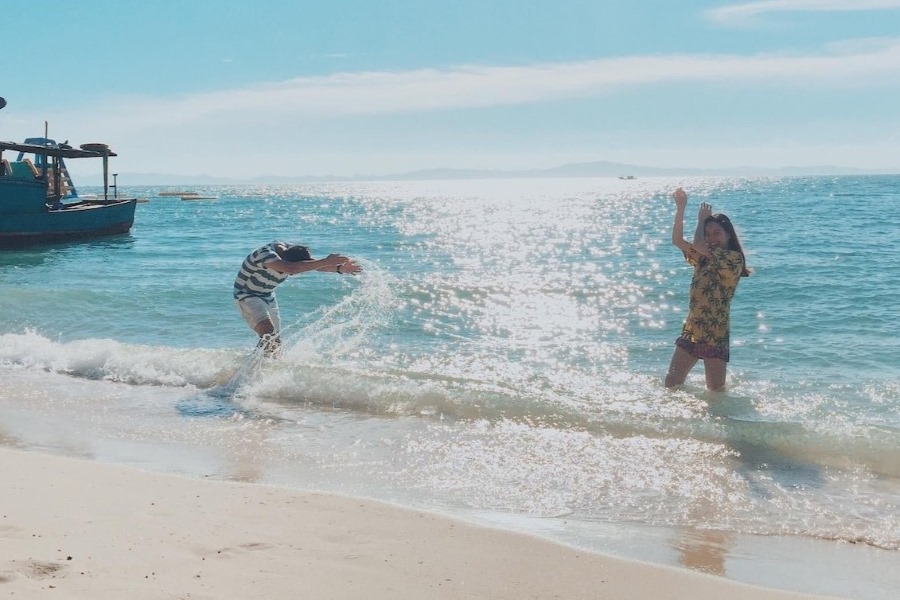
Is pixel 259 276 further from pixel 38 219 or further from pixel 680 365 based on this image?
pixel 38 219

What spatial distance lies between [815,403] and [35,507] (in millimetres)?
7063

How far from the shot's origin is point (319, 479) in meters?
5.61

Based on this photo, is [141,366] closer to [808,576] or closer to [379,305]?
[379,305]

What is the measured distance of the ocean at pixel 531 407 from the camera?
5.05 meters

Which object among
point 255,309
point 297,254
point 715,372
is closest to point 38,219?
point 255,309

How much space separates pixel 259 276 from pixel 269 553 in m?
4.91

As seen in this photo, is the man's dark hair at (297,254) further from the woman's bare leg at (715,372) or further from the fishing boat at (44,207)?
the fishing boat at (44,207)

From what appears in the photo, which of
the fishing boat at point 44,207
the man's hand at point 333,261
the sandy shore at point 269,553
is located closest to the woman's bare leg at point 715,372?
the man's hand at point 333,261

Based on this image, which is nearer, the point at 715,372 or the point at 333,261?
the point at 715,372

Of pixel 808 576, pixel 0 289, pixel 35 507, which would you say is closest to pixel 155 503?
pixel 35 507

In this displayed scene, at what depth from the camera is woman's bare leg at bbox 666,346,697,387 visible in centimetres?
759

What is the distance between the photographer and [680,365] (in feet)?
25.1

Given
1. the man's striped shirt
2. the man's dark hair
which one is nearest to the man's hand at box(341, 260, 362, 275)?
the man's dark hair

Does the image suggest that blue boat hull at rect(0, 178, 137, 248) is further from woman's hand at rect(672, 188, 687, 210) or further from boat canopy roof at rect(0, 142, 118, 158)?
woman's hand at rect(672, 188, 687, 210)
